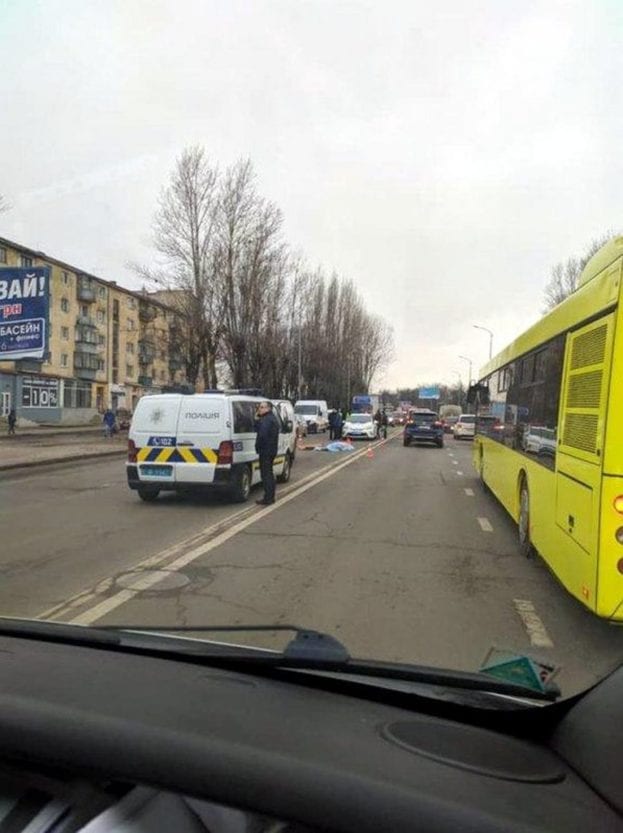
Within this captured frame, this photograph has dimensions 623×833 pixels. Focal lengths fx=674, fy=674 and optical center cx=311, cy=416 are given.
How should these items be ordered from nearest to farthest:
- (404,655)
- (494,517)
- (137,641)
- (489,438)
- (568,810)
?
(568,810), (137,641), (404,655), (494,517), (489,438)

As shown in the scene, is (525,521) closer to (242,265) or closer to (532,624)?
(532,624)

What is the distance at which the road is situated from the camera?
525 centimetres

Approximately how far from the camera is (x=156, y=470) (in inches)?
464

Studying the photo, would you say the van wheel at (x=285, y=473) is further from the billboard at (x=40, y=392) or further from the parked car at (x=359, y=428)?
the billboard at (x=40, y=392)

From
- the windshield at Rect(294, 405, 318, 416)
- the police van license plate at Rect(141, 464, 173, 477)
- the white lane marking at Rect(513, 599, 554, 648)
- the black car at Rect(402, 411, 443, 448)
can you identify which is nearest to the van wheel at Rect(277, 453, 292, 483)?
the police van license plate at Rect(141, 464, 173, 477)

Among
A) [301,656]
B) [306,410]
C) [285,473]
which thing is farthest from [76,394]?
[301,656]

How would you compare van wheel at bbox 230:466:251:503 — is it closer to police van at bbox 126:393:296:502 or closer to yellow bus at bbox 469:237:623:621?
police van at bbox 126:393:296:502

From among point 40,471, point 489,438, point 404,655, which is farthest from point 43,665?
point 40,471

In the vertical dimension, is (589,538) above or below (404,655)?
above

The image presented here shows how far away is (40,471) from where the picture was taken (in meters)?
18.9

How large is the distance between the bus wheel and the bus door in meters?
2.05

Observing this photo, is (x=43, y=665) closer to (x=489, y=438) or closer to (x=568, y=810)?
(x=568, y=810)

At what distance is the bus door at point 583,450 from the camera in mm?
4953

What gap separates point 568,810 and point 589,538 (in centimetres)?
398
